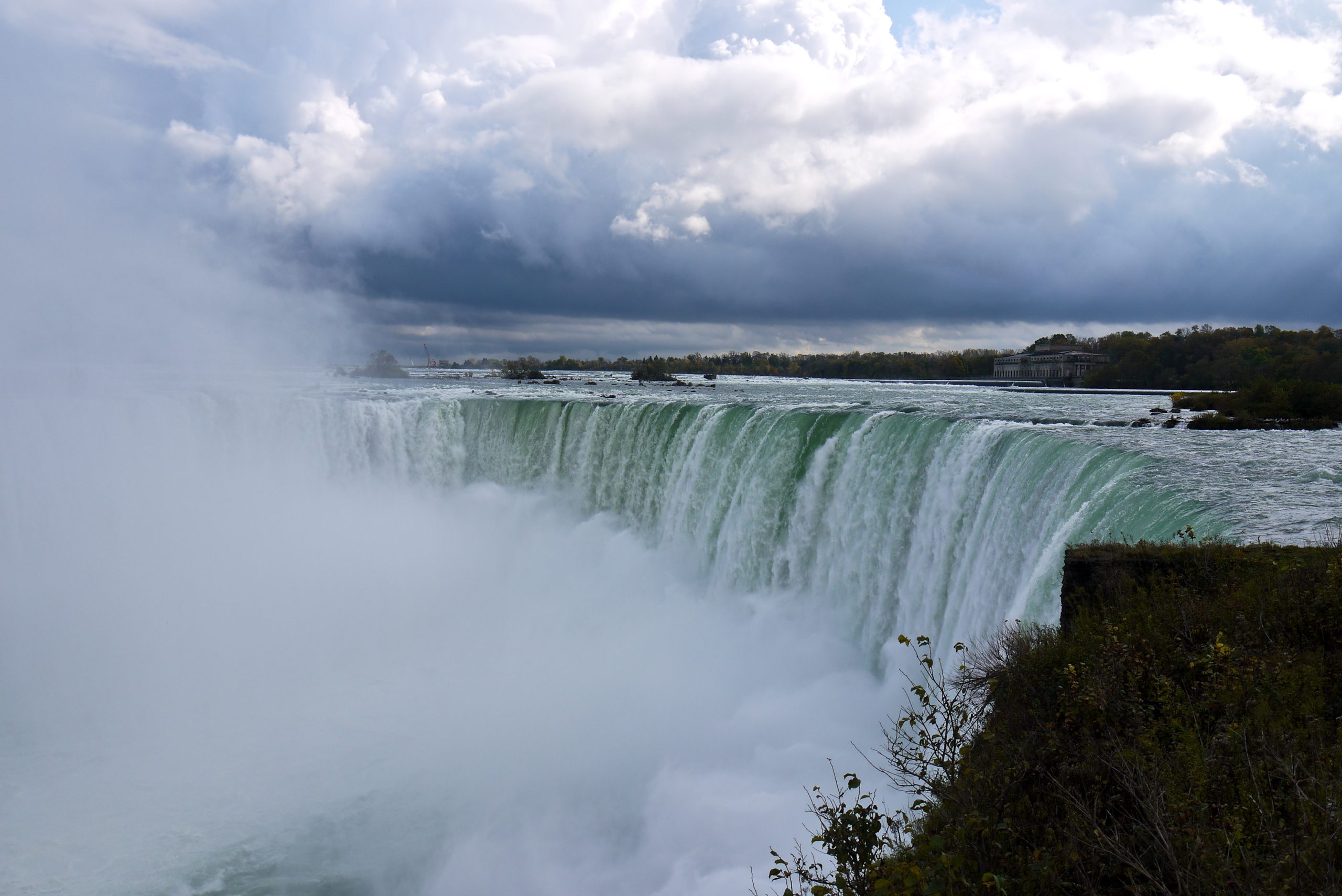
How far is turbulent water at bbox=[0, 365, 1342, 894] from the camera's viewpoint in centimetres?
991

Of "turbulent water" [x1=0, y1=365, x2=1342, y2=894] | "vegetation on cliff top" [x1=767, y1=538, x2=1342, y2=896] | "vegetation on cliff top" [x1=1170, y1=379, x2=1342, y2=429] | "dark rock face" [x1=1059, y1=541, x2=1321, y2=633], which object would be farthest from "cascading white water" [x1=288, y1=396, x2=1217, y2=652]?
"vegetation on cliff top" [x1=1170, y1=379, x2=1342, y2=429]

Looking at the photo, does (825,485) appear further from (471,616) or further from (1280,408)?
(1280,408)

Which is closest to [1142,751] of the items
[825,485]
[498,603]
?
[825,485]

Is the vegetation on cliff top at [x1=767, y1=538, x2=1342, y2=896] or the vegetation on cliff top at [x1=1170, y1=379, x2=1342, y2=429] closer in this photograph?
the vegetation on cliff top at [x1=767, y1=538, x2=1342, y2=896]

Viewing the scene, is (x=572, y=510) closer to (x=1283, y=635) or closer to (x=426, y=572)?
(x=426, y=572)

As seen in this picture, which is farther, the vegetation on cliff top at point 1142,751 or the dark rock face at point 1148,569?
the dark rock face at point 1148,569

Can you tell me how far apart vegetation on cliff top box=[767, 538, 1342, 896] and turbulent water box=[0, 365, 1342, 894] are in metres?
2.59

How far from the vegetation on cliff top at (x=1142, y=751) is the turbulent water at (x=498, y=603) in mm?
2593

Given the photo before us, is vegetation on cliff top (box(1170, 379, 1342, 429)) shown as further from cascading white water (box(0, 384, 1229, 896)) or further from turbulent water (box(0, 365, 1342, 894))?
cascading white water (box(0, 384, 1229, 896))

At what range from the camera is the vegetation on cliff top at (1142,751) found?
3424 mm

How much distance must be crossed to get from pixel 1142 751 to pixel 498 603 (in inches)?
685

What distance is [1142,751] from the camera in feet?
14.7

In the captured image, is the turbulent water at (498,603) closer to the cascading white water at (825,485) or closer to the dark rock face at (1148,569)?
the cascading white water at (825,485)

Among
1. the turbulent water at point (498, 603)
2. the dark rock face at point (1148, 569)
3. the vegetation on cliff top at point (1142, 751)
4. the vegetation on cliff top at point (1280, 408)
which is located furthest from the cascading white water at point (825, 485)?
the vegetation on cliff top at point (1280, 408)
